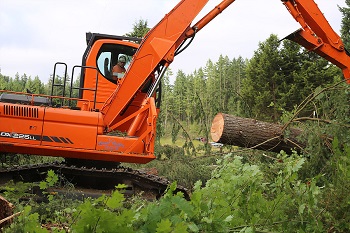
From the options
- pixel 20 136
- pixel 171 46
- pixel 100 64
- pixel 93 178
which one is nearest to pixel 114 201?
pixel 20 136

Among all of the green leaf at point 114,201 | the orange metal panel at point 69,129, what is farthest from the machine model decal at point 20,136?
the green leaf at point 114,201

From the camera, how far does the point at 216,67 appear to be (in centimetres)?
7994

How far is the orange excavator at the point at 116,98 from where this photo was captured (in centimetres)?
793

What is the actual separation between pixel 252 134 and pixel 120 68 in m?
2.74

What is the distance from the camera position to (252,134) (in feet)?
26.8

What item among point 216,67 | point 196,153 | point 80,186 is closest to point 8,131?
point 80,186

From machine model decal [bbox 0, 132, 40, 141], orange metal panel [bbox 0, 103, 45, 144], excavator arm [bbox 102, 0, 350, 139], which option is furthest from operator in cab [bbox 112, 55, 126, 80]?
machine model decal [bbox 0, 132, 40, 141]

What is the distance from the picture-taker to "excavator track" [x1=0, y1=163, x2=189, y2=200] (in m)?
8.23

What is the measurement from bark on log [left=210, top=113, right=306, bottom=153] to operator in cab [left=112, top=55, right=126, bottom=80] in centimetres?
206

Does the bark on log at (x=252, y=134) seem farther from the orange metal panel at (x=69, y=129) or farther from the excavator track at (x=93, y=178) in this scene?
the orange metal panel at (x=69, y=129)

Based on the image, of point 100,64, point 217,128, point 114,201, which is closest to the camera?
point 114,201

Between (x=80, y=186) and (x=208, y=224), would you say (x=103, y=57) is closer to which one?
(x=80, y=186)

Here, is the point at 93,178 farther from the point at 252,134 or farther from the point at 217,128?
the point at 252,134

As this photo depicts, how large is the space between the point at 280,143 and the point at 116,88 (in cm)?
295
